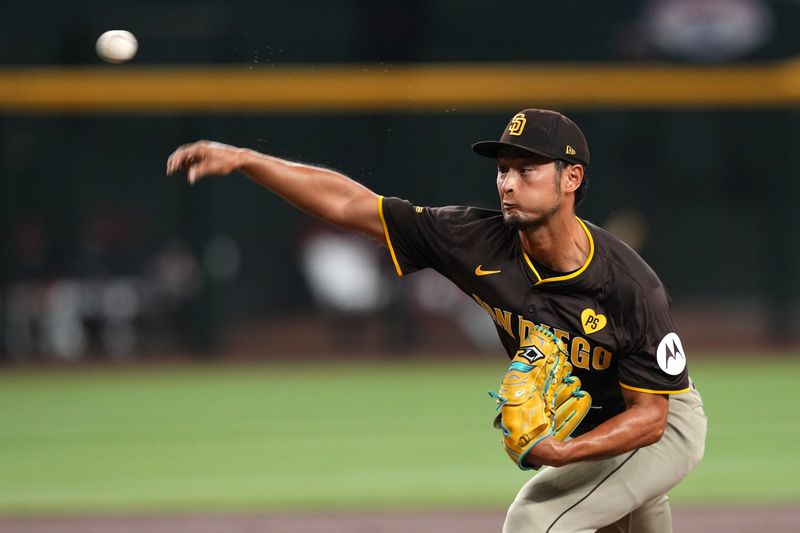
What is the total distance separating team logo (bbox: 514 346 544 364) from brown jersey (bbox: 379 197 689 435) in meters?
0.16

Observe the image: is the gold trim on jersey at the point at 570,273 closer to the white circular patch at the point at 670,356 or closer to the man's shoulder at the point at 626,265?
→ the man's shoulder at the point at 626,265

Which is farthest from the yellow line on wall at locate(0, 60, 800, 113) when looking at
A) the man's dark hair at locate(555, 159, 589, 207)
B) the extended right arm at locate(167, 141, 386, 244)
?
the man's dark hair at locate(555, 159, 589, 207)

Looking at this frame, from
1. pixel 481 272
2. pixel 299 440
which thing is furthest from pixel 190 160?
pixel 299 440

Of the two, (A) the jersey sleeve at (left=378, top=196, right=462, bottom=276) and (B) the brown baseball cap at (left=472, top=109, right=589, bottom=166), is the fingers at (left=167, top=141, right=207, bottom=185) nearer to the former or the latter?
(A) the jersey sleeve at (left=378, top=196, right=462, bottom=276)

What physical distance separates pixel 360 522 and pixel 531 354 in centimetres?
326

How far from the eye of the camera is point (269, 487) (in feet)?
26.2

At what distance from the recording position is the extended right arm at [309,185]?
13.6 feet

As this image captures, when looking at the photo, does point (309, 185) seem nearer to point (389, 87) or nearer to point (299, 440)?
point (299, 440)

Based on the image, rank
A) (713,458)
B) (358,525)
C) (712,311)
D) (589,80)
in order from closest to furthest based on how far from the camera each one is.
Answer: (358,525) → (713,458) → (589,80) → (712,311)

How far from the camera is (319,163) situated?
15648 millimetres

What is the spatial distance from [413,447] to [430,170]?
7.11 m

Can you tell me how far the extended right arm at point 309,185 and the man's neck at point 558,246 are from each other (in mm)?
572

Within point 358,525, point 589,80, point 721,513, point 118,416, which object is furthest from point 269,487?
point 589,80

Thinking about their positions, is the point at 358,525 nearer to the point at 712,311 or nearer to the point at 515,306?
the point at 515,306
